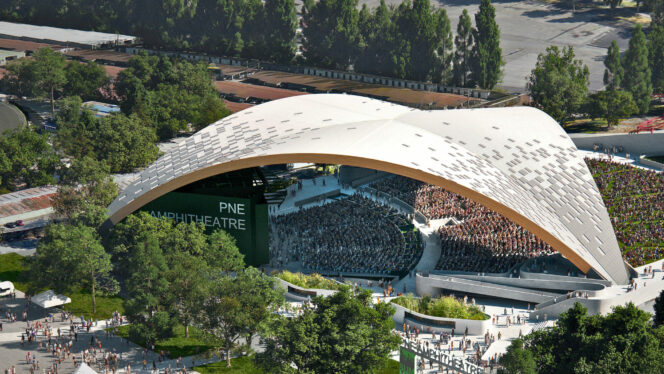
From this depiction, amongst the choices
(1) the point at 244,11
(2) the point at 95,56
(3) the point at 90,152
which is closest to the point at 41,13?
(2) the point at 95,56

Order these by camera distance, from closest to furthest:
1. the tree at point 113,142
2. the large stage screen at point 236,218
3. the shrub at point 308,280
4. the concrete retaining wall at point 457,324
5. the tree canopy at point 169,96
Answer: the concrete retaining wall at point 457,324
the shrub at point 308,280
the large stage screen at point 236,218
the tree at point 113,142
the tree canopy at point 169,96

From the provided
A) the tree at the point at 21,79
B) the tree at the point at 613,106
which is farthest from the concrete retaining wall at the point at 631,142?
the tree at the point at 21,79

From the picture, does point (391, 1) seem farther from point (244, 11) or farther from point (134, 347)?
point (134, 347)

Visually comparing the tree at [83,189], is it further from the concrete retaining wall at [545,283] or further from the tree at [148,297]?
the concrete retaining wall at [545,283]

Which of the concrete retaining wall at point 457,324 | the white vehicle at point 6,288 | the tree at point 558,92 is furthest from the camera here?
the tree at point 558,92

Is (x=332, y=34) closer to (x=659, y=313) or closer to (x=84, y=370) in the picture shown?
(x=659, y=313)

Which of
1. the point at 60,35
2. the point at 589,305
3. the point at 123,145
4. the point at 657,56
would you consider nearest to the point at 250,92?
the point at 123,145
